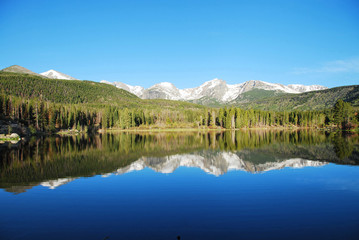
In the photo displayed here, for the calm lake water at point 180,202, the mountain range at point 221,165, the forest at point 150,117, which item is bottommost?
the mountain range at point 221,165

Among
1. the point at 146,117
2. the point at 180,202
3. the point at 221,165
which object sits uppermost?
the point at 146,117

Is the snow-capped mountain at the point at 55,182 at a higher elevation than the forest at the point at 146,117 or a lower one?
lower

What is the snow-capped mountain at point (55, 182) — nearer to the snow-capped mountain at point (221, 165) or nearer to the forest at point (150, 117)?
the snow-capped mountain at point (221, 165)

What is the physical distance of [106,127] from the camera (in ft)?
486

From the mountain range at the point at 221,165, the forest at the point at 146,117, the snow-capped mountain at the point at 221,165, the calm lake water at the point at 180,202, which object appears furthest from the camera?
the forest at the point at 146,117

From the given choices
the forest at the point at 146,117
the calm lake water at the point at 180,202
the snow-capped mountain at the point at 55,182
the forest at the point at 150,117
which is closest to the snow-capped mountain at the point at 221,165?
the calm lake water at the point at 180,202

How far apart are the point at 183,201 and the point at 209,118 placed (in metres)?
148

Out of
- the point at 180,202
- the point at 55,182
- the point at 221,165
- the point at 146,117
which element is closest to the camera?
the point at 180,202

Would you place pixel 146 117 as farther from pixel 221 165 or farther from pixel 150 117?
pixel 221 165

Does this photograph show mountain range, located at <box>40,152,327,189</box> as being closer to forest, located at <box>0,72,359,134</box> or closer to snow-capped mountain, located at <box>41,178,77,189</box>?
snow-capped mountain, located at <box>41,178,77,189</box>

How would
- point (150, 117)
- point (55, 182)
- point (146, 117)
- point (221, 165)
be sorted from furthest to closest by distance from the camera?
point (150, 117) < point (146, 117) < point (221, 165) < point (55, 182)

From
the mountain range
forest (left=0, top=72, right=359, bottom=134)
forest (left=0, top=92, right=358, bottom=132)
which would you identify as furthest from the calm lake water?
forest (left=0, top=92, right=358, bottom=132)

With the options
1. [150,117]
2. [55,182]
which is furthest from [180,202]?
[150,117]

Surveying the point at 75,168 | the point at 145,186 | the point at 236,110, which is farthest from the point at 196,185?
the point at 236,110
